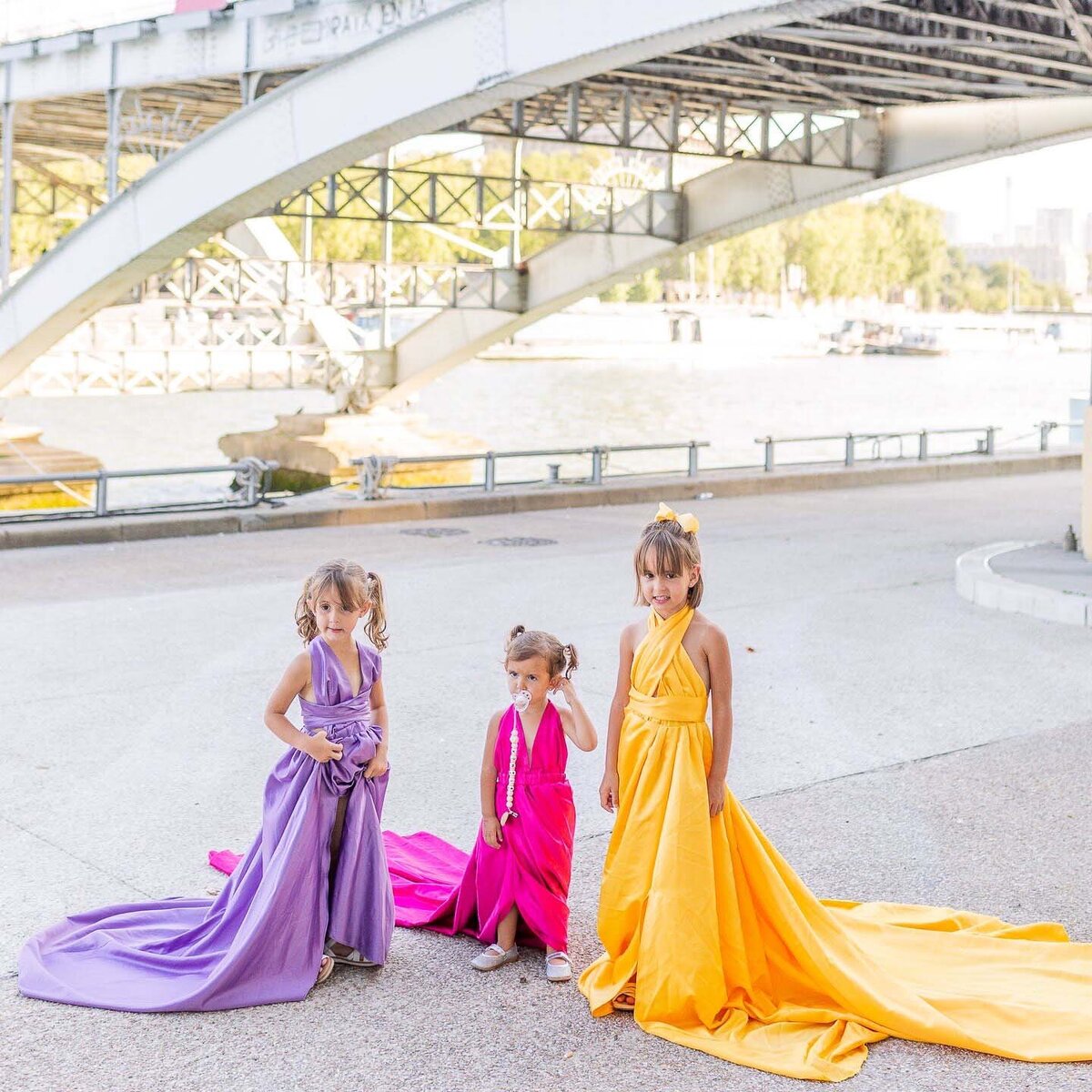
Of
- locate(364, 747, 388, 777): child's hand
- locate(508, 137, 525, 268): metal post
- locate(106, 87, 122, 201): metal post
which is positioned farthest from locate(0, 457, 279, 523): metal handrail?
locate(508, 137, 525, 268): metal post

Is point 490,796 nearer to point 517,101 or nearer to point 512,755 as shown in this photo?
point 512,755

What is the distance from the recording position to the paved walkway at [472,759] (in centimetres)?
429

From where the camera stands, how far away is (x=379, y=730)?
4957 mm

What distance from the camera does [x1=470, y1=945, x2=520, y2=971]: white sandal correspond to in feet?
16.0

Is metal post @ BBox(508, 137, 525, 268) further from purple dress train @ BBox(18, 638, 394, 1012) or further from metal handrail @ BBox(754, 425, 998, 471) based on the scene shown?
purple dress train @ BBox(18, 638, 394, 1012)

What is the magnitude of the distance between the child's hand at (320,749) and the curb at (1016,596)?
810 centimetres

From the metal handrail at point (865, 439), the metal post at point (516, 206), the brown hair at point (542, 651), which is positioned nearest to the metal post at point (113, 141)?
the metal post at point (516, 206)

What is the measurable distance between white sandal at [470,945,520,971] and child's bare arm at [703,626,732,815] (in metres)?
0.85

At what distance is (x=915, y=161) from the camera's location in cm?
2983

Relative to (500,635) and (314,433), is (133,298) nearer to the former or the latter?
(314,433)

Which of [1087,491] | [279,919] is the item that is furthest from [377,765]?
[1087,491]

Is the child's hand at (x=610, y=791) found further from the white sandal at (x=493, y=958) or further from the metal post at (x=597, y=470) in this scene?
the metal post at (x=597, y=470)

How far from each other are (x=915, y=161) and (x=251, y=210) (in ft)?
43.3

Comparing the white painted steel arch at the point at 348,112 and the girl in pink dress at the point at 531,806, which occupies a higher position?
the white painted steel arch at the point at 348,112
